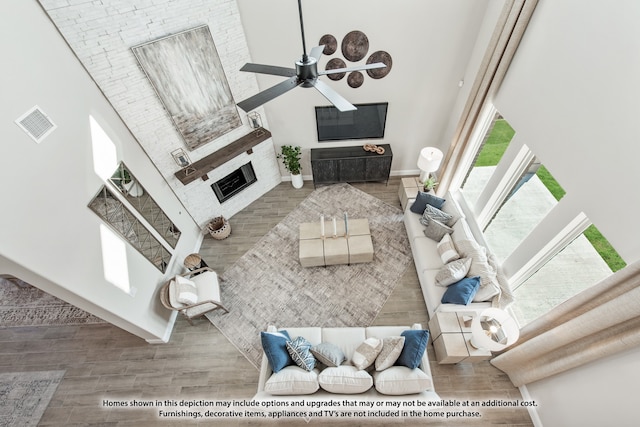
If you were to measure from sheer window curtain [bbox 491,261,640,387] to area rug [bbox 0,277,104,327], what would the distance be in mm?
6039

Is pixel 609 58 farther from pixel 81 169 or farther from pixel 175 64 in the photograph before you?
pixel 81 169

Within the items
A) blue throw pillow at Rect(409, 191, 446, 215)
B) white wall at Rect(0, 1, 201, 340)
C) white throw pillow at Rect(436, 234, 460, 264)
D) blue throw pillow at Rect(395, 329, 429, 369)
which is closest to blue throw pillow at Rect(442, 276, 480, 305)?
white throw pillow at Rect(436, 234, 460, 264)

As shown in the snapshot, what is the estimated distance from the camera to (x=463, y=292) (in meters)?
3.74

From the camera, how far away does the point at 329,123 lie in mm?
5574

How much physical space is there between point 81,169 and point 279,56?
3.26 metres

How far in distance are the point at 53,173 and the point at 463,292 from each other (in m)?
4.78

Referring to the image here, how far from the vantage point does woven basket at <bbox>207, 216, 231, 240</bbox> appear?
538cm

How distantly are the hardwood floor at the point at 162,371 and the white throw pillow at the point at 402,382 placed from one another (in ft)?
2.58

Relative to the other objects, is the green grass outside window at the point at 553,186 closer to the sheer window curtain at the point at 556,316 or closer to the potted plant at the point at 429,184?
the sheer window curtain at the point at 556,316

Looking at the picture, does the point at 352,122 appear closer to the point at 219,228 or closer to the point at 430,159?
the point at 430,159

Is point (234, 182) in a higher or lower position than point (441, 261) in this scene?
higher

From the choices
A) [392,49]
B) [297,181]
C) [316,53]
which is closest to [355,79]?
[392,49]

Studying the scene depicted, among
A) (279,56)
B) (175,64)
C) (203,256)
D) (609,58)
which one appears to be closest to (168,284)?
(203,256)

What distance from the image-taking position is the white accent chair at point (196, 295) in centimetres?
406
